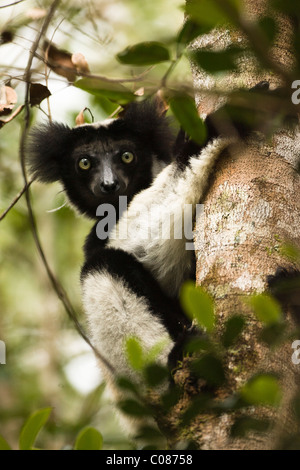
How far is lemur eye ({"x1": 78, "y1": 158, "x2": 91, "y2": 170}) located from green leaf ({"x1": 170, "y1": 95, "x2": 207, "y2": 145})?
254cm

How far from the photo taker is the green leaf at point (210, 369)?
1.19 m

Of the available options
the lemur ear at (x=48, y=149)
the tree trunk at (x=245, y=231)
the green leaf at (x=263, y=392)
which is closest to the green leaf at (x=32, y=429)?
the tree trunk at (x=245, y=231)

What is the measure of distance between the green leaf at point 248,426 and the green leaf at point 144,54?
84 centimetres

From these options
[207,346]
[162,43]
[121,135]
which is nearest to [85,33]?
[121,135]

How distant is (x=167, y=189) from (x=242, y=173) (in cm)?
71

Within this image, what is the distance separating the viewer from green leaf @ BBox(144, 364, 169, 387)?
1.27 m

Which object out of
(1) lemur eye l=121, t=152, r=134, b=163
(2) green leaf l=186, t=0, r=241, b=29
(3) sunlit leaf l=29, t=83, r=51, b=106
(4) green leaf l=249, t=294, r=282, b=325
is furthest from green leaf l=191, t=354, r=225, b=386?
(1) lemur eye l=121, t=152, r=134, b=163

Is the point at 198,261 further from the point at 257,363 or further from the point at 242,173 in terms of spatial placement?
the point at 257,363

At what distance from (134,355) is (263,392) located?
37 centimetres

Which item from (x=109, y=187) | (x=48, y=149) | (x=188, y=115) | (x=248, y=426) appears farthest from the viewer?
(x=48, y=149)

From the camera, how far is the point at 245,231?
1.92m

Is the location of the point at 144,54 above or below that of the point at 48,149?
above

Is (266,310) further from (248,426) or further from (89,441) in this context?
(89,441)

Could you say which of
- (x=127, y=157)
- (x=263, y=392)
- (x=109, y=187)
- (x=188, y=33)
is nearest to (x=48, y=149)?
(x=127, y=157)
